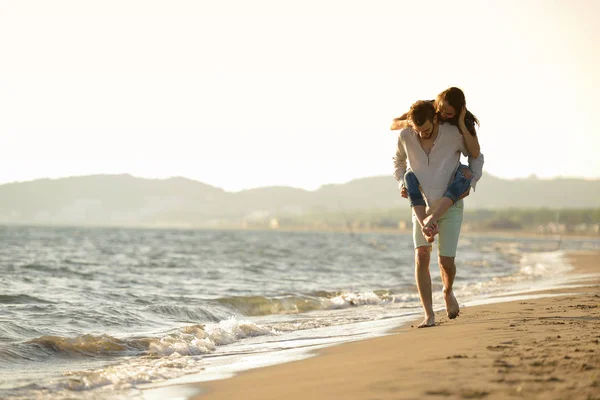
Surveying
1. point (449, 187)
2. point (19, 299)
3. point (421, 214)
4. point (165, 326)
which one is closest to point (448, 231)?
point (421, 214)

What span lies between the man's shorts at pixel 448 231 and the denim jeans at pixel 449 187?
13 cm

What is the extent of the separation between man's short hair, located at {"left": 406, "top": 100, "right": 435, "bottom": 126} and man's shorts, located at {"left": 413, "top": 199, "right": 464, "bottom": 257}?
0.79 m

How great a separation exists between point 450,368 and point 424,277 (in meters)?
2.37

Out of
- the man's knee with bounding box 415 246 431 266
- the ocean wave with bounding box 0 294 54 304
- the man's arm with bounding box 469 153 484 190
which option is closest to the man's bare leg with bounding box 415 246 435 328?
the man's knee with bounding box 415 246 431 266

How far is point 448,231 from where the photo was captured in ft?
20.4

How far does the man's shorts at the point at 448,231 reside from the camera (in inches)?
243

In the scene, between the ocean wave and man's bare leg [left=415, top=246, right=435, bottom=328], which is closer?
man's bare leg [left=415, top=246, right=435, bottom=328]

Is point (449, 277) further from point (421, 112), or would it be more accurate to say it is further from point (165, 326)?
point (165, 326)

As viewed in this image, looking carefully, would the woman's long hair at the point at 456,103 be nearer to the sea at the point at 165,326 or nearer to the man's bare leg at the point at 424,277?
the man's bare leg at the point at 424,277

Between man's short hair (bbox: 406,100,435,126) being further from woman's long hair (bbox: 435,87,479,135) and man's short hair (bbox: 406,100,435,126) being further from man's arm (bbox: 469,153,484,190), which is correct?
man's arm (bbox: 469,153,484,190)

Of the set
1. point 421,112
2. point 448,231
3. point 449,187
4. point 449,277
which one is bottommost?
point 449,277

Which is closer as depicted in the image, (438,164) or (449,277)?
(438,164)

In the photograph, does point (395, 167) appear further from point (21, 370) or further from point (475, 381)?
point (21, 370)

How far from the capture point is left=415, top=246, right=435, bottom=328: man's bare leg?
6266mm
